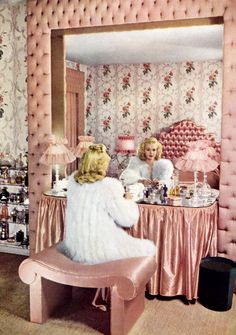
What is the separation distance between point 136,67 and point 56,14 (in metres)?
1.02

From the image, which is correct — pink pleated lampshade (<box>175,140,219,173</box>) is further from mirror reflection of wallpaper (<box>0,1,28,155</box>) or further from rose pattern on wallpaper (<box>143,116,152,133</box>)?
mirror reflection of wallpaper (<box>0,1,28,155</box>)

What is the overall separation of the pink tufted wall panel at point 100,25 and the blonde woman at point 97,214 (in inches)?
40.4

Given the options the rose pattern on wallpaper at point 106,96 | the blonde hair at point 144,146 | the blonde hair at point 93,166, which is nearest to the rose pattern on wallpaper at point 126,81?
the rose pattern on wallpaper at point 106,96

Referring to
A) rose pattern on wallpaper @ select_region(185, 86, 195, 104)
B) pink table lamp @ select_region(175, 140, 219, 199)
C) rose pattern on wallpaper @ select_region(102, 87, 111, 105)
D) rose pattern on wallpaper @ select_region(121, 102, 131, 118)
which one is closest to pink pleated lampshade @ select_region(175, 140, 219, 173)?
pink table lamp @ select_region(175, 140, 219, 199)

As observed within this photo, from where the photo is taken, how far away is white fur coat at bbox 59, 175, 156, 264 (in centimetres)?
312

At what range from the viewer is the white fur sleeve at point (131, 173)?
453 cm

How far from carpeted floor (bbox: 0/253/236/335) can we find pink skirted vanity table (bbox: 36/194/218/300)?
0.15 meters

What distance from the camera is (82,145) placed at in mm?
4949

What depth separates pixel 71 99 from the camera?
15.8 feet

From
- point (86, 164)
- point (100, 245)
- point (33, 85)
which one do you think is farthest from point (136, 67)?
point (100, 245)

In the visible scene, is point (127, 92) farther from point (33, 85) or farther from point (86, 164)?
point (86, 164)

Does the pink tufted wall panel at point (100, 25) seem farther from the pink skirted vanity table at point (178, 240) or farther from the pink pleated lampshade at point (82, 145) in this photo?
the pink pleated lampshade at point (82, 145)

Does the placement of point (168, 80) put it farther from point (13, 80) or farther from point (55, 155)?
point (13, 80)

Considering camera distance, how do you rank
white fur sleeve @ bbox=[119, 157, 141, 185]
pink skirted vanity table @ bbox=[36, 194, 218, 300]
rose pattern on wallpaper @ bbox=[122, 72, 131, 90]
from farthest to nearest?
rose pattern on wallpaper @ bbox=[122, 72, 131, 90] → white fur sleeve @ bbox=[119, 157, 141, 185] → pink skirted vanity table @ bbox=[36, 194, 218, 300]
